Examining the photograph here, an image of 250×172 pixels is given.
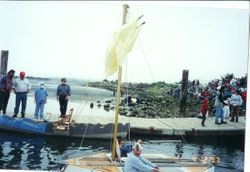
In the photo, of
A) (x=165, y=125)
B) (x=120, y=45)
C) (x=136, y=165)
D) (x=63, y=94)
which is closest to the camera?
(x=136, y=165)

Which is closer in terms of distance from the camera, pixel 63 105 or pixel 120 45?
pixel 120 45

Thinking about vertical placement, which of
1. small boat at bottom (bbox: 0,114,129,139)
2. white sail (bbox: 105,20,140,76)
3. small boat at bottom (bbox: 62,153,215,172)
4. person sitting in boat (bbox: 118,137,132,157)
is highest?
white sail (bbox: 105,20,140,76)

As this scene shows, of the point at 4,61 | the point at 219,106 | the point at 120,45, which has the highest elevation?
the point at 120,45

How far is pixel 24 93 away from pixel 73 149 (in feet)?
2.12

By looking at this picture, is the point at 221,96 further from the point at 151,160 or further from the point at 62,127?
the point at 62,127

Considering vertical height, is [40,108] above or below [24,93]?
below

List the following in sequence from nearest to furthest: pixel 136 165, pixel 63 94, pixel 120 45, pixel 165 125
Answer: pixel 136 165
pixel 120 45
pixel 63 94
pixel 165 125

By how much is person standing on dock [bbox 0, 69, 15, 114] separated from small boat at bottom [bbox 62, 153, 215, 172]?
29.3 inches

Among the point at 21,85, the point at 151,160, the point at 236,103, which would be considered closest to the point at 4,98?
the point at 21,85

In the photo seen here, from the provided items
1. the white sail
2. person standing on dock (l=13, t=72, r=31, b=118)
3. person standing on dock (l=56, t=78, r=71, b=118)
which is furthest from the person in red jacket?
person standing on dock (l=13, t=72, r=31, b=118)

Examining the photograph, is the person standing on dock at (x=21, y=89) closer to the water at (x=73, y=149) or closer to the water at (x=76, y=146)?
the water at (x=76, y=146)

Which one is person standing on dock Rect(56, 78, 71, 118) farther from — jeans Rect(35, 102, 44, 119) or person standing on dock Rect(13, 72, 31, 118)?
person standing on dock Rect(13, 72, 31, 118)

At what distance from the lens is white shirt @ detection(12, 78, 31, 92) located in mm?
3965

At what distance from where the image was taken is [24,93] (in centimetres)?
399
